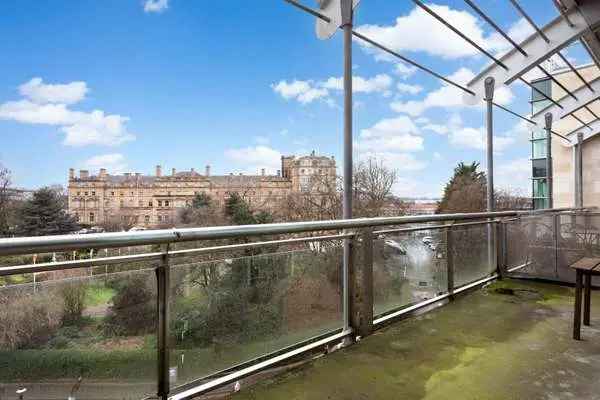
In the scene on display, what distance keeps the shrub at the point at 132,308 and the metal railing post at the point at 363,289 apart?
152cm

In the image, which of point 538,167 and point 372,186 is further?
point 372,186

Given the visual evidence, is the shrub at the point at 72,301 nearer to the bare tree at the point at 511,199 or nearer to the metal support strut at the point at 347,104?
the metal support strut at the point at 347,104

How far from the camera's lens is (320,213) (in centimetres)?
1958

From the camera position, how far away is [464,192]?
23.4 m

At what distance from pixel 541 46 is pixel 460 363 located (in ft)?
19.2

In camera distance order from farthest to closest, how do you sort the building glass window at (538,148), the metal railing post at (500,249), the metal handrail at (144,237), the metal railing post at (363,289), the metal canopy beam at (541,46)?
the building glass window at (538,148)
the metal canopy beam at (541,46)
the metal railing post at (500,249)
the metal railing post at (363,289)
the metal handrail at (144,237)

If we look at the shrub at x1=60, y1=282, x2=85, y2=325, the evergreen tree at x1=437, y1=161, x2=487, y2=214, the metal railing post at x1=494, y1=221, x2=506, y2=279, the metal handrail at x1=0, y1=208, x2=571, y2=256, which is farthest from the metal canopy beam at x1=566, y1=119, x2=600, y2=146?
the shrub at x1=60, y1=282, x2=85, y2=325

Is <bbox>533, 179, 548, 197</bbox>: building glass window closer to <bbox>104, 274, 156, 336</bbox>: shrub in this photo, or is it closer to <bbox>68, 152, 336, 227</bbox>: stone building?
<bbox>68, 152, 336, 227</bbox>: stone building

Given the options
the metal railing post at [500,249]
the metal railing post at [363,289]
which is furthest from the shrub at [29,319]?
the metal railing post at [500,249]

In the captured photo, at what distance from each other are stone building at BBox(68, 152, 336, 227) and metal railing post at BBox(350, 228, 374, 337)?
17.6 meters

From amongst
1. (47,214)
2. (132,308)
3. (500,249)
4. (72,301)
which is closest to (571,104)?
(500,249)

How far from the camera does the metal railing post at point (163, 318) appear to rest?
5.56 feet

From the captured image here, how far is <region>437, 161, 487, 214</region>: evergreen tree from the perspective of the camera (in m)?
20.3

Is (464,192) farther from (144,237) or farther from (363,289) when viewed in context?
(144,237)
